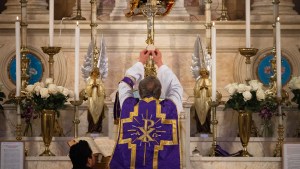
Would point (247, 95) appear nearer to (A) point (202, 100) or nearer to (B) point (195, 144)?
(B) point (195, 144)

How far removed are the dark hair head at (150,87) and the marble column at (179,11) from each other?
5291mm

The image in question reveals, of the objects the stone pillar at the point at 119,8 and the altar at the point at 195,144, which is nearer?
the altar at the point at 195,144

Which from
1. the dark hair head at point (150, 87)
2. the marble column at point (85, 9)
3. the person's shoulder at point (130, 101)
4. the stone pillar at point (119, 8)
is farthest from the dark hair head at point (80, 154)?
the marble column at point (85, 9)

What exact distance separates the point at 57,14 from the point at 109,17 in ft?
3.80

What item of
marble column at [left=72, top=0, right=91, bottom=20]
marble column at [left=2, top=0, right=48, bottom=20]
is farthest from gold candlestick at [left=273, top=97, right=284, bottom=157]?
marble column at [left=2, top=0, right=48, bottom=20]

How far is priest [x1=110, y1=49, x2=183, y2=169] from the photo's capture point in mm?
12969

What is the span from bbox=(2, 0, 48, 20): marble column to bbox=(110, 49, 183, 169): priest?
5.45 metres

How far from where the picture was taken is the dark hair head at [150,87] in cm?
1273

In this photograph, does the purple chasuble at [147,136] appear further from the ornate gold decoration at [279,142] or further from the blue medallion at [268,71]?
the blue medallion at [268,71]

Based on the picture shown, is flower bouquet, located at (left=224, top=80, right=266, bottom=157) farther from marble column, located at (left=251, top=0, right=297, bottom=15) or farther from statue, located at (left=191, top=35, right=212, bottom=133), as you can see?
marble column, located at (left=251, top=0, right=297, bottom=15)

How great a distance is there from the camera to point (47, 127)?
1488cm

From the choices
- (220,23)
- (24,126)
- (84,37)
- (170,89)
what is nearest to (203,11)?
(220,23)

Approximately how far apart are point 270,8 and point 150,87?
19.7 feet

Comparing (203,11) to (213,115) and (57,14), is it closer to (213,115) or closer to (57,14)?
(57,14)
